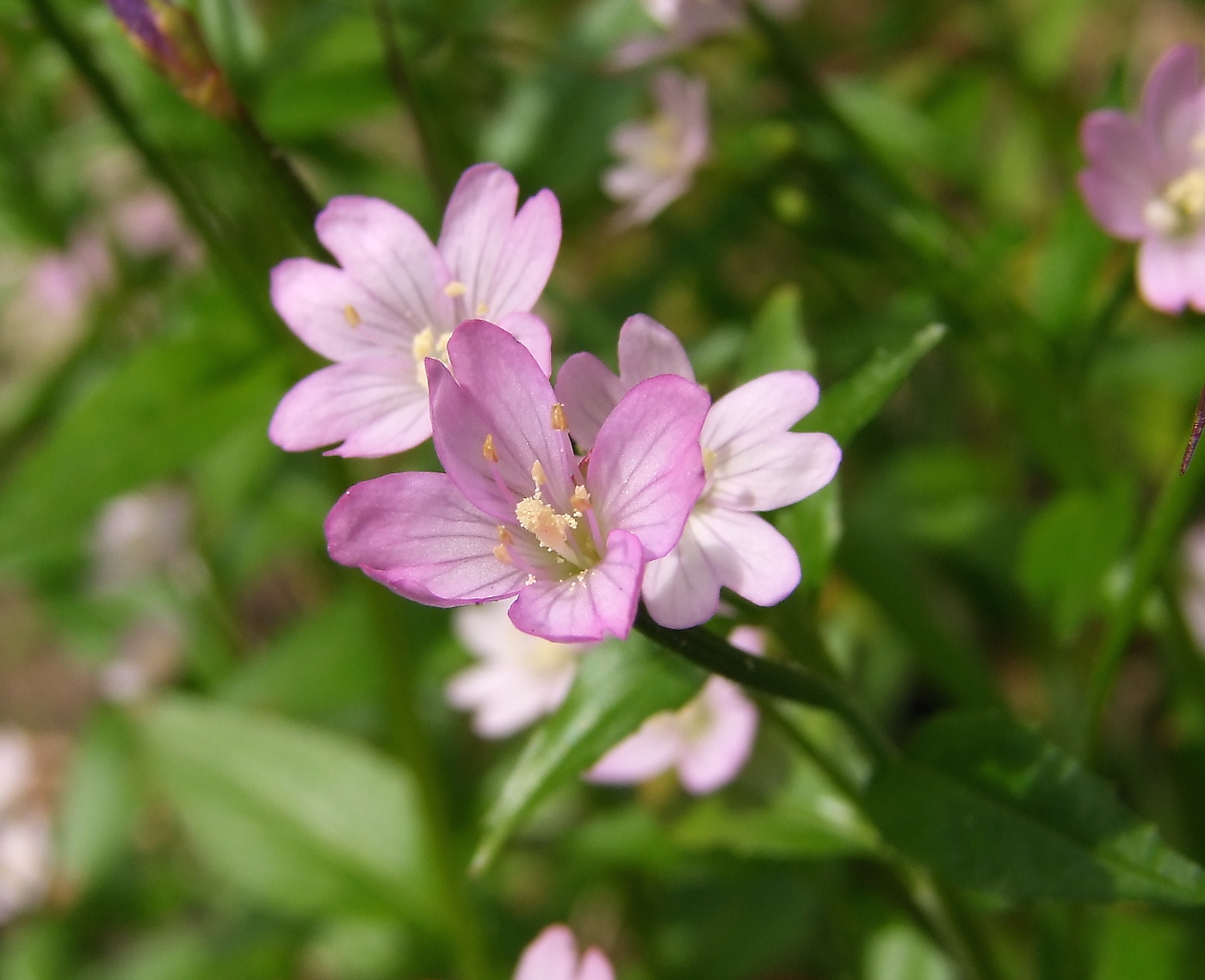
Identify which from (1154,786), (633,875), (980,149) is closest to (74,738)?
(633,875)

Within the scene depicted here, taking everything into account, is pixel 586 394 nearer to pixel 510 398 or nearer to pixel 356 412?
pixel 510 398

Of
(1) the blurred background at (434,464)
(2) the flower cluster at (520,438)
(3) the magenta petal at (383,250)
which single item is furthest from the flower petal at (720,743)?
(3) the magenta petal at (383,250)

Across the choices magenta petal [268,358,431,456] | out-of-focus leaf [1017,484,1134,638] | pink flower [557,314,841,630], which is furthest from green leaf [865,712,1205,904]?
magenta petal [268,358,431,456]

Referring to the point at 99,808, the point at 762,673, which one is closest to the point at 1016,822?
the point at 762,673

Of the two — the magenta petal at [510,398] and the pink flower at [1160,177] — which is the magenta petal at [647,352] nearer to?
the magenta petal at [510,398]

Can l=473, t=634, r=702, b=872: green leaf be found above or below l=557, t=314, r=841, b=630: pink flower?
below

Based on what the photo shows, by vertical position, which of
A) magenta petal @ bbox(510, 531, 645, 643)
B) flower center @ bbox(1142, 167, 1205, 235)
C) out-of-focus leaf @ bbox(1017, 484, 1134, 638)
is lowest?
out-of-focus leaf @ bbox(1017, 484, 1134, 638)

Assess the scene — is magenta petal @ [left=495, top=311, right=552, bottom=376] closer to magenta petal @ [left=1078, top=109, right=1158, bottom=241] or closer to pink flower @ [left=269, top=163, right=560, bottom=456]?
pink flower @ [left=269, top=163, right=560, bottom=456]
